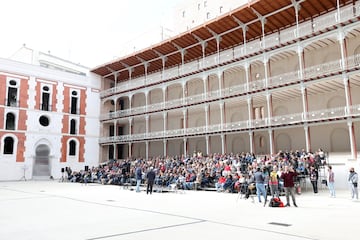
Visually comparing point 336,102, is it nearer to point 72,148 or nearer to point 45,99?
point 72,148

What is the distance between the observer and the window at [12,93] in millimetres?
30855

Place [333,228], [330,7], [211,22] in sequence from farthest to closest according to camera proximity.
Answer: [211,22] → [330,7] → [333,228]

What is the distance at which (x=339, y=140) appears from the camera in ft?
75.7

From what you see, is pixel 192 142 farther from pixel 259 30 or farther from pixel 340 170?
pixel 340 170

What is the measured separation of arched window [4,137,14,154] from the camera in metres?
29.8

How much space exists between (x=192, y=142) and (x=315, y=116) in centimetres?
1337

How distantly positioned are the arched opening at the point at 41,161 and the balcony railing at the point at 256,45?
9.76 m

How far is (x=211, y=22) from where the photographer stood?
26.6 metres

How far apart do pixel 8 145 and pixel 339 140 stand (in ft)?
99.0

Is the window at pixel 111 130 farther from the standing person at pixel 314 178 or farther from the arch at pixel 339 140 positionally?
the standing person at pixel 314 178

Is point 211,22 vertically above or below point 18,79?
above

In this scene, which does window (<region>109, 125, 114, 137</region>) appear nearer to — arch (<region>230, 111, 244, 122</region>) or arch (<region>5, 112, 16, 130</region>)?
arch (<region>5, 112, 16, 130</region>)

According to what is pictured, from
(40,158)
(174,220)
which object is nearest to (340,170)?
(174,220)

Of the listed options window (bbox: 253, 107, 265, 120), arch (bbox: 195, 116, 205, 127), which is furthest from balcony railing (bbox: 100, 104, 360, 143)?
arch (bbox: 195, 116, 205, 127)
